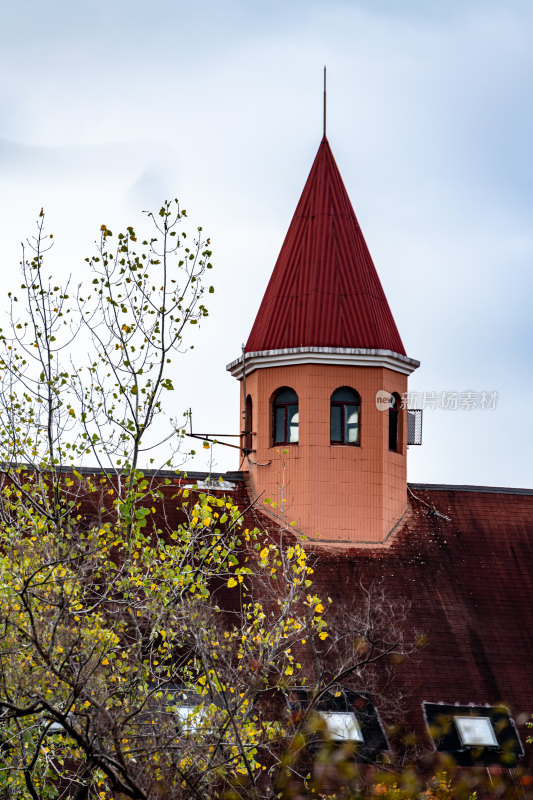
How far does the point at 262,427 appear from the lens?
94.9ft

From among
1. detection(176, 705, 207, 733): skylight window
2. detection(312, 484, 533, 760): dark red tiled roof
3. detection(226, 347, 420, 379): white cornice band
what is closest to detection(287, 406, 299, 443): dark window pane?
detection(226, 347, 420, 379): white cornice band

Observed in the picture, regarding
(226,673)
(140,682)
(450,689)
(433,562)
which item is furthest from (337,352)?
(140,682)

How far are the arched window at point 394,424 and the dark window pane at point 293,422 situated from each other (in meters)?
2.31

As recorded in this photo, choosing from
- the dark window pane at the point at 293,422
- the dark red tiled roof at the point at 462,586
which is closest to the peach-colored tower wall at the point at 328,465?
the dark window pane at the point at 293,422

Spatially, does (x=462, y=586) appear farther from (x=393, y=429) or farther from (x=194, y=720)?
(x=194, y=720)

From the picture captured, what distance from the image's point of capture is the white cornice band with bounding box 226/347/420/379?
92.5 ft

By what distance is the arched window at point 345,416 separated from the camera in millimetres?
28438

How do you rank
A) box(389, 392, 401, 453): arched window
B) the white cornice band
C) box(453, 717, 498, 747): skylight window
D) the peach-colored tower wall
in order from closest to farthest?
1. box(453, 717, 498, 747): skylight window
2. the peach-colored tower wall
3. the white cornice band
4. box(389, 392, 401, 453): arched window

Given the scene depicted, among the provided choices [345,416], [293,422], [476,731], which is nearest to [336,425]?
[345,416]

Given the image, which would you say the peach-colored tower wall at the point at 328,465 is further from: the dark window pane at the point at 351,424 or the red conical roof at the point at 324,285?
the red conical roof at the point at 324,285

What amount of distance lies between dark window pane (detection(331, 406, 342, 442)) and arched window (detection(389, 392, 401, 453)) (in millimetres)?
1496

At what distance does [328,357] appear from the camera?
2825 centimetres

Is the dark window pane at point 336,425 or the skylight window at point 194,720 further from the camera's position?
the dark window pane at point 336,425

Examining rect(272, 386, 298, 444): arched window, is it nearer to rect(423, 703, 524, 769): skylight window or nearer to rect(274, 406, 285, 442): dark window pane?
rect(274, 406, 285, 442): dark window pane
